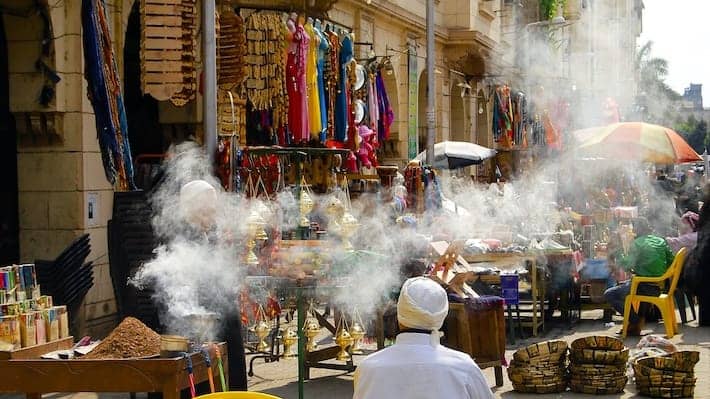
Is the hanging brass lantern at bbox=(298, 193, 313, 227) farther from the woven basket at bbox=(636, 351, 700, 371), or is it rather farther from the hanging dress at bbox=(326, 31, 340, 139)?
the hanging dress at bbox=(326, 31, 340, 139)

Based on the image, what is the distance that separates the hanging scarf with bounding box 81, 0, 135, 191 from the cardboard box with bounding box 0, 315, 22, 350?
284cm

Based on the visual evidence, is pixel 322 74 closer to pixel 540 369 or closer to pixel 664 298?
pixel 664 298

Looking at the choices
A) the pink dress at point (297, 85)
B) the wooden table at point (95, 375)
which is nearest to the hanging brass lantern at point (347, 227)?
the wooden table at point (95, 375)

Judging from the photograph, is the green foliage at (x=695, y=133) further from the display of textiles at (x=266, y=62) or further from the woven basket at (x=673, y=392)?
the woven basket at (x=673, y=392)

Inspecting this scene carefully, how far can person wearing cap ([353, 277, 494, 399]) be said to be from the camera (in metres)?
4.09

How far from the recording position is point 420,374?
4.11 m

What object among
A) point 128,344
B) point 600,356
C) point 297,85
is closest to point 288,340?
point 600,356

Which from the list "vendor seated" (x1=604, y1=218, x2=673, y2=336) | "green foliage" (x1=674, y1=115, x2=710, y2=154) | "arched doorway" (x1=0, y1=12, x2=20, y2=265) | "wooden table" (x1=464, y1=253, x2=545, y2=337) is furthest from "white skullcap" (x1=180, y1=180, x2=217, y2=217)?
"green foliage" (x1=674, y1=115, x2=710, y2=154)

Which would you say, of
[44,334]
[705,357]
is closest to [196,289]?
[44,334]

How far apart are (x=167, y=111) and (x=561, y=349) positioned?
673cm

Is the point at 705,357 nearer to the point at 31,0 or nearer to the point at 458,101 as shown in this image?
the point at 31,0

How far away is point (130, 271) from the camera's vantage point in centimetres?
677

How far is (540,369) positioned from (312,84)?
273 inches

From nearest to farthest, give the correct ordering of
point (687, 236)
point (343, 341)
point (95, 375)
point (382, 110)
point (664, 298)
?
point (95, 375) → point (343, 341) → point (664, 298) → point (687, 236) → point (382, 110)
